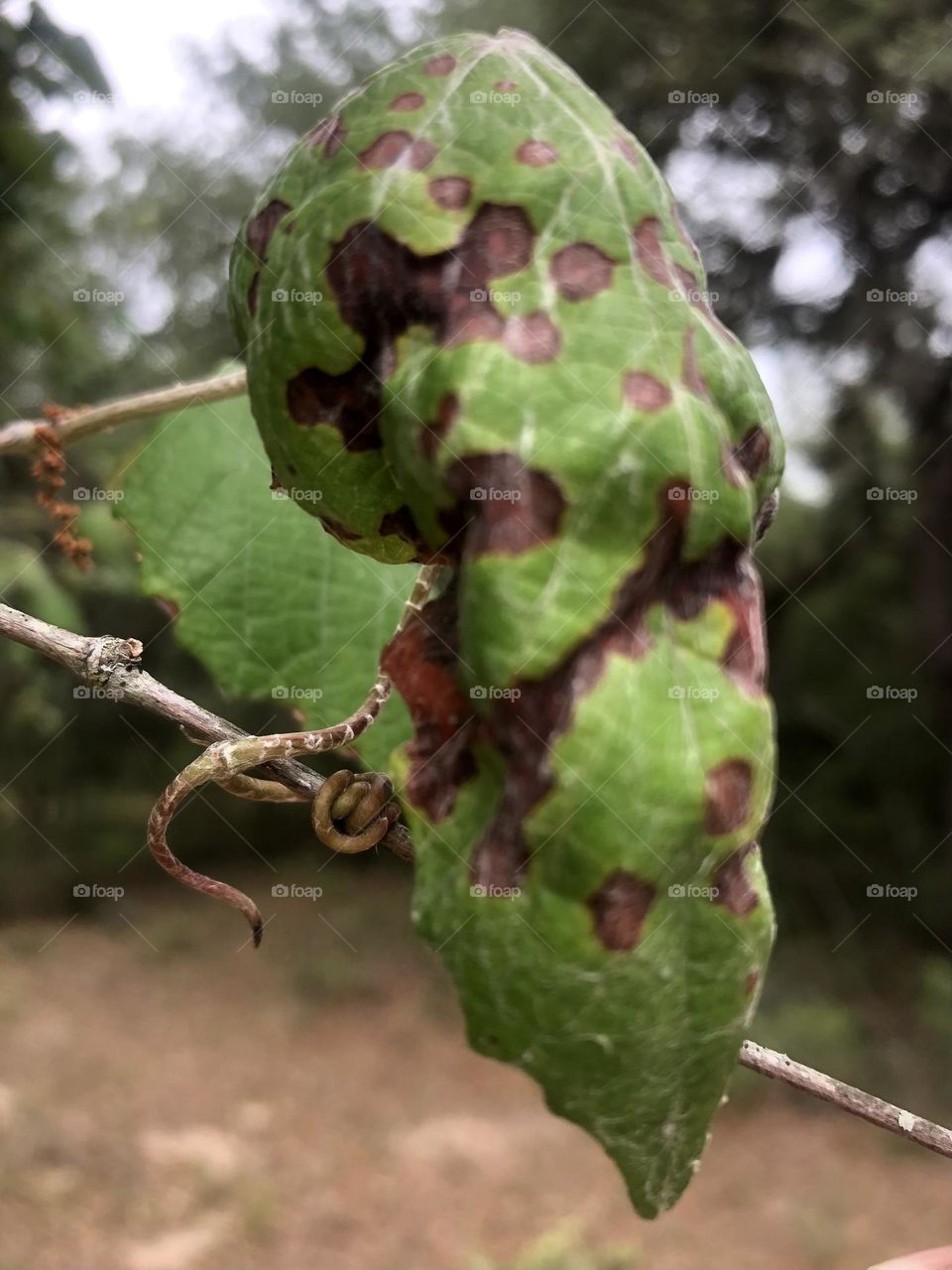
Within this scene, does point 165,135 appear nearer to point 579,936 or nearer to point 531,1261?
point 531,1261

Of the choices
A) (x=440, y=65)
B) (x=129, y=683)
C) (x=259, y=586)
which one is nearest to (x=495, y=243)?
(x=440, y=65)

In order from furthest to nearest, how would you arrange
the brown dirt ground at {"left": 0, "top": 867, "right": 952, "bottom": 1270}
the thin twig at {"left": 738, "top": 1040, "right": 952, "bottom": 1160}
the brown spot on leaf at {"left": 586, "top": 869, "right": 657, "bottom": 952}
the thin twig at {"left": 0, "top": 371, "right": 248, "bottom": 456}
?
the brown dirt ground at {"left": 0, "top": 867, "right": 952, "bottom": 1270} < the thin twig at {"left": 0, "top": 371, "right": 248, "bottom": 456} < the thin twig at {"left": 738, "top": 1040, "right": 952, "bottom": 1160} < the brown spot on leaf at {"left": 586, "top": 869, "right": 657, "bottom": 952}

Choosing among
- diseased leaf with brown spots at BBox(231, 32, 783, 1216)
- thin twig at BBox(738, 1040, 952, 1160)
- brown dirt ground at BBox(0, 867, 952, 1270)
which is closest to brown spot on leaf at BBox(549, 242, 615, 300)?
diseased leaf with brown spots at BBox(231, 32, 783, 1216)

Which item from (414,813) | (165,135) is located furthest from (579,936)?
(165,135)

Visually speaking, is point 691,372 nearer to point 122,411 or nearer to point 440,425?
point 440,425

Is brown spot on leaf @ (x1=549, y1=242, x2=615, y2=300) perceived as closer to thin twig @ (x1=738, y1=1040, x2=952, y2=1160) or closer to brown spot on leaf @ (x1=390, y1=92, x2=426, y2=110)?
brown spot on leaf @ (x1=390, y1=92, x2=426, y2=110)
